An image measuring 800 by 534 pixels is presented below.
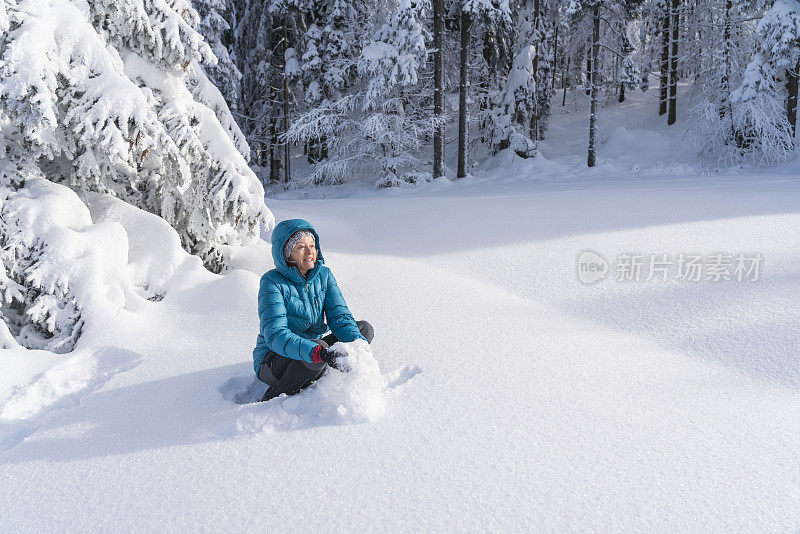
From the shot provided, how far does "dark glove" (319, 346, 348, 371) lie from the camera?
3.03 meters

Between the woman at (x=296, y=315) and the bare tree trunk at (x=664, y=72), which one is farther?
the bare tree trunk at (x=664, y=72)

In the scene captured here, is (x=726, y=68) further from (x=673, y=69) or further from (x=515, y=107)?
(x=515, y=107)

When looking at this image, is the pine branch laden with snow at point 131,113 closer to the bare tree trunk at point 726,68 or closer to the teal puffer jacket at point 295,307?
the teal puffer jacket at point 295,307

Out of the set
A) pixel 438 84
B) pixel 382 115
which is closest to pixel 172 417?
pixel 382 115

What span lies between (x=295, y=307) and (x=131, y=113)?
302 centimetres

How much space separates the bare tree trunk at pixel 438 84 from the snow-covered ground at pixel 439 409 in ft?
39.2

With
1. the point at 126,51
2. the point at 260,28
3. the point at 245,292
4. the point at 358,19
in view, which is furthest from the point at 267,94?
the point at 245,292

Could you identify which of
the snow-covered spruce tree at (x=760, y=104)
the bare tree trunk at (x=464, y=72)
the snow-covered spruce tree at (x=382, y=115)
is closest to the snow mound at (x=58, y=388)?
the snow-covered spruce tree at (x=382, y=115)

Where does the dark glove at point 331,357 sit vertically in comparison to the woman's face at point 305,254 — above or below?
below

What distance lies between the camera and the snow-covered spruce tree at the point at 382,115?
52.0 feet

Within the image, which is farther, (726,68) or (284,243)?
(726,68)

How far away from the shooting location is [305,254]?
331 cm

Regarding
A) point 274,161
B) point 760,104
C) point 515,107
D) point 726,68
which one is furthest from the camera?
point 274,161

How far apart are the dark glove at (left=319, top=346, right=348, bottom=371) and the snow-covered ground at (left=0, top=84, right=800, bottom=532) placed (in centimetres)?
15
